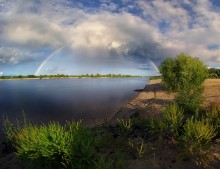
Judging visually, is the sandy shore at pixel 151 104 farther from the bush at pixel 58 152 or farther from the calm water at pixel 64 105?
the bush at pixel 58 152

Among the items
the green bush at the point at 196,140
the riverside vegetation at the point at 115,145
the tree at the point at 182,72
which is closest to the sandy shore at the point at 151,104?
the tree at the point at 182,72

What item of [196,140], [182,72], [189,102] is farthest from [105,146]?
[182,72]

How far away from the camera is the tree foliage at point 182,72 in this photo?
1316 inches

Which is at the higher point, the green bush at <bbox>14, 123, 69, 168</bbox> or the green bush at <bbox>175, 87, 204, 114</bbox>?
the green bush at <bbox>175, 87, 204, 114</bbox>

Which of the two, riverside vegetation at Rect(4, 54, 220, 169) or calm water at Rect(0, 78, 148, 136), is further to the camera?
calm water at Rect(0, 78, 148, 136)

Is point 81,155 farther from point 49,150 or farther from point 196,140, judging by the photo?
point 196,140

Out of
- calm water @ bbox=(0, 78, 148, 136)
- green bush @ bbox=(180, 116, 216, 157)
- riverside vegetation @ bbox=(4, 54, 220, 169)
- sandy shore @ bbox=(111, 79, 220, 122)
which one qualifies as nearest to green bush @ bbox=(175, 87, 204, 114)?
riverside vegetation @ bbox=(4, 54, 220, 169)

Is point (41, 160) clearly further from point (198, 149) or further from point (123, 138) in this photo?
point (198, 149)

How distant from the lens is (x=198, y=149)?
7.98 metres

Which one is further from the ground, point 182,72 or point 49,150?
point 182,72

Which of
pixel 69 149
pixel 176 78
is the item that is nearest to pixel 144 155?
pixel 69 149

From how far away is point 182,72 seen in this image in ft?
109

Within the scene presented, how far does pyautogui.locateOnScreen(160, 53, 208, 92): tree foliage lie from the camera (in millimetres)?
33438

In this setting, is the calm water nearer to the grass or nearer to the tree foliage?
the tree foliage
